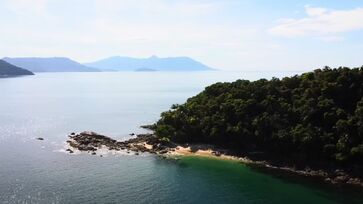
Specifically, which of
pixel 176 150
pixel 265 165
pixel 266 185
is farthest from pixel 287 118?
pixel 176 150

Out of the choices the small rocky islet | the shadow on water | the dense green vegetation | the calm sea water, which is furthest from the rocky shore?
the calm sea water

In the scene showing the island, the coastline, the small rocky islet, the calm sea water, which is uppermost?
the island

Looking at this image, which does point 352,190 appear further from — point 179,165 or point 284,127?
point 179,165

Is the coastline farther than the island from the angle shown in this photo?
No

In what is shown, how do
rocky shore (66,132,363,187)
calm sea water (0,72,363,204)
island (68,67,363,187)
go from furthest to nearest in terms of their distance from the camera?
island (68,67,363,187) → rocky shore (66,132,363,187) → calm sea water (0,72,363,204)

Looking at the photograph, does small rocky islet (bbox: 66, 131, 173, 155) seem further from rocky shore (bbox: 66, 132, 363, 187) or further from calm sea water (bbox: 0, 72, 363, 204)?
calm sea water (bbox: 0, 72, 363, 204)

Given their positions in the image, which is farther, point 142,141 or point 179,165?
point 142,141

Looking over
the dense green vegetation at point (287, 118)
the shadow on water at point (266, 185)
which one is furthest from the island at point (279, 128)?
the shadow on water at point (266, 185)

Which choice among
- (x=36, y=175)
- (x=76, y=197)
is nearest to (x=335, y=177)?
(x=76, y=197)

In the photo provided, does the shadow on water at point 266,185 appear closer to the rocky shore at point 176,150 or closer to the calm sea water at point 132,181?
the calm sea water at point 132,181
